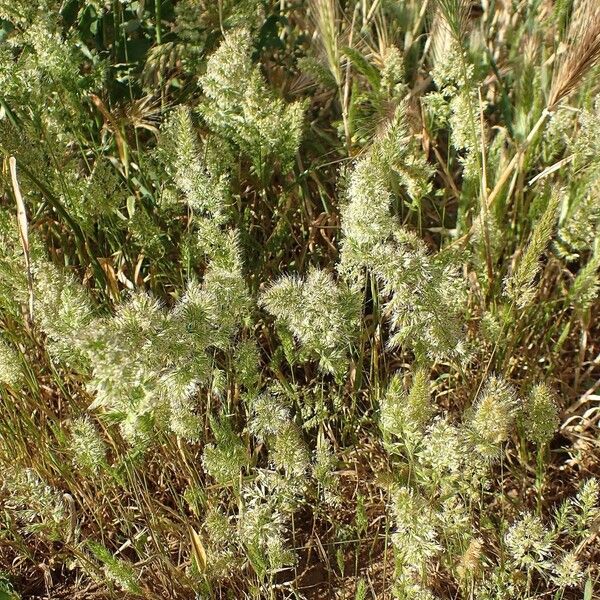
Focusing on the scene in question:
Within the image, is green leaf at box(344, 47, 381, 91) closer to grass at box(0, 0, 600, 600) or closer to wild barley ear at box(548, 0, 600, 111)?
grass at box(0, 0, 600, 600)

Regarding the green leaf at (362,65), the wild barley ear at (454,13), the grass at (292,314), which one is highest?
the wild barley ear at (454,13)

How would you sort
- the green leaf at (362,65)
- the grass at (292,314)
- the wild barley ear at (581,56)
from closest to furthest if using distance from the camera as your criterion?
the grass at (292,314) < the wild barley ear at (581,56) < the green leaf at (362,65)

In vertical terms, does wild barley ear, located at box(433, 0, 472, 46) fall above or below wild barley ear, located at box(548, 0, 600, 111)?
above

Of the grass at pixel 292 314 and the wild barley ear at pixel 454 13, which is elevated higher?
the wild barley ear at pixel 454 13

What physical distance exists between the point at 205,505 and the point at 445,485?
Result: 49 cm

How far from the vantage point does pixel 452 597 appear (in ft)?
5.26

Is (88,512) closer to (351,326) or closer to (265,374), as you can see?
(265,374)

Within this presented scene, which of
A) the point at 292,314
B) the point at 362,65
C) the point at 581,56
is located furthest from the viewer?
the point at 362,65

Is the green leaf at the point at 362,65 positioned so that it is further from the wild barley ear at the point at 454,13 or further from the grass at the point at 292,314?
the wild barley ear at the point at 454,13

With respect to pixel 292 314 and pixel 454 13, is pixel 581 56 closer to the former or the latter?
pixel 454 13

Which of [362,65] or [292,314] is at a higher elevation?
[362,65]

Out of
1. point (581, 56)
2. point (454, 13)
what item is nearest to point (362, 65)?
point (454, 13)

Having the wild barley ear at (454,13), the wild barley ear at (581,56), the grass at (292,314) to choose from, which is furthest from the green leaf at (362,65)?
the wild barley ear at (581,56)

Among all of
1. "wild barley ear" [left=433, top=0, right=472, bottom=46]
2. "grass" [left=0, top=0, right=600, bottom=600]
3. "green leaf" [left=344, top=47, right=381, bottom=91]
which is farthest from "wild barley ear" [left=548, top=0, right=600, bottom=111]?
"green leaf" [left=344, top=47, right=381, bottom=91]
